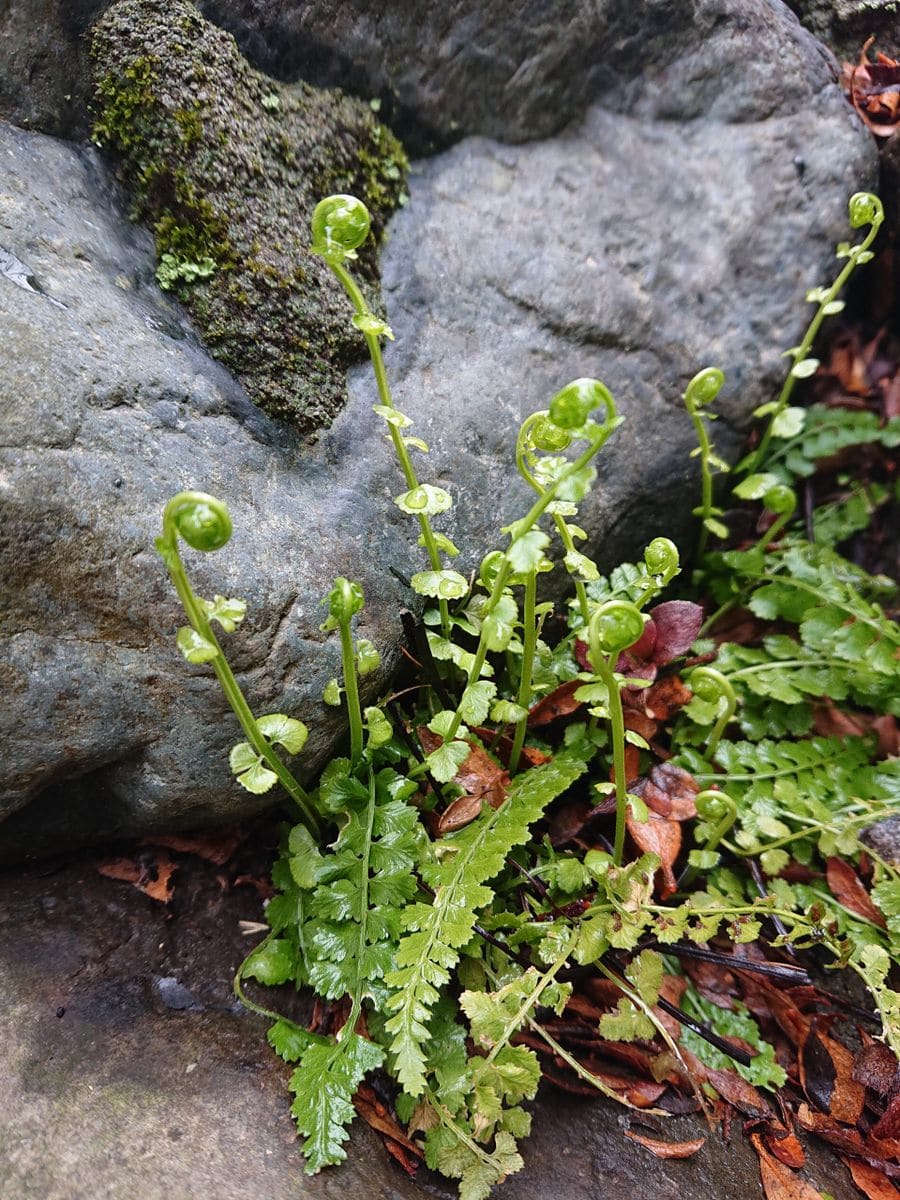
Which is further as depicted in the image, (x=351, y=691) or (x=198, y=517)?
(x=351, y=691)

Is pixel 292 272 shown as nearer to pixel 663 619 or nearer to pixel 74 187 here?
pixel 74 187

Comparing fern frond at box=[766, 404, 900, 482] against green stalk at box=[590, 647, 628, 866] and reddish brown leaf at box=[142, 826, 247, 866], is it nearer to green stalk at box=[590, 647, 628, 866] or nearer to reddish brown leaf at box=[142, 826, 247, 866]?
green stalk at box=[590, 647, 628, 866]

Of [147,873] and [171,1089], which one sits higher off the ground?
[171,1089]

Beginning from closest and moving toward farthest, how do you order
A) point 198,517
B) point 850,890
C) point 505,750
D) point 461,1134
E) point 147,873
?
point 198,517 < point 461,1134 < point 147,873 < point 850,890 < point 505,750

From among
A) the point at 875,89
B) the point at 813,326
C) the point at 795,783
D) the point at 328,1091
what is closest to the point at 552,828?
the point at 795,783

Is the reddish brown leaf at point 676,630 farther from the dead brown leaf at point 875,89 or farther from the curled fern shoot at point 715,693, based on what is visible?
the dead brown leaf at point 875,89

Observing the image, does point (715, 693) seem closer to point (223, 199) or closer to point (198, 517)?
point (198, 517)

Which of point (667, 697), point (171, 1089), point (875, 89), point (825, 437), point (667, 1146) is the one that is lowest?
point (171, 1089)

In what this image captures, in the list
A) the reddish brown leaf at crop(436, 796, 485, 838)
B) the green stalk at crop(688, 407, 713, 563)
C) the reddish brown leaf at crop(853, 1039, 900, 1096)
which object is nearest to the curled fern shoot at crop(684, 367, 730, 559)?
the green stalk at crop(688, 407, 713, 563)

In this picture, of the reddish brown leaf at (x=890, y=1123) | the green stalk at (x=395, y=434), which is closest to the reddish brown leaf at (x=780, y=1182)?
the reddish brown leaf at (x=890, y=1123)
